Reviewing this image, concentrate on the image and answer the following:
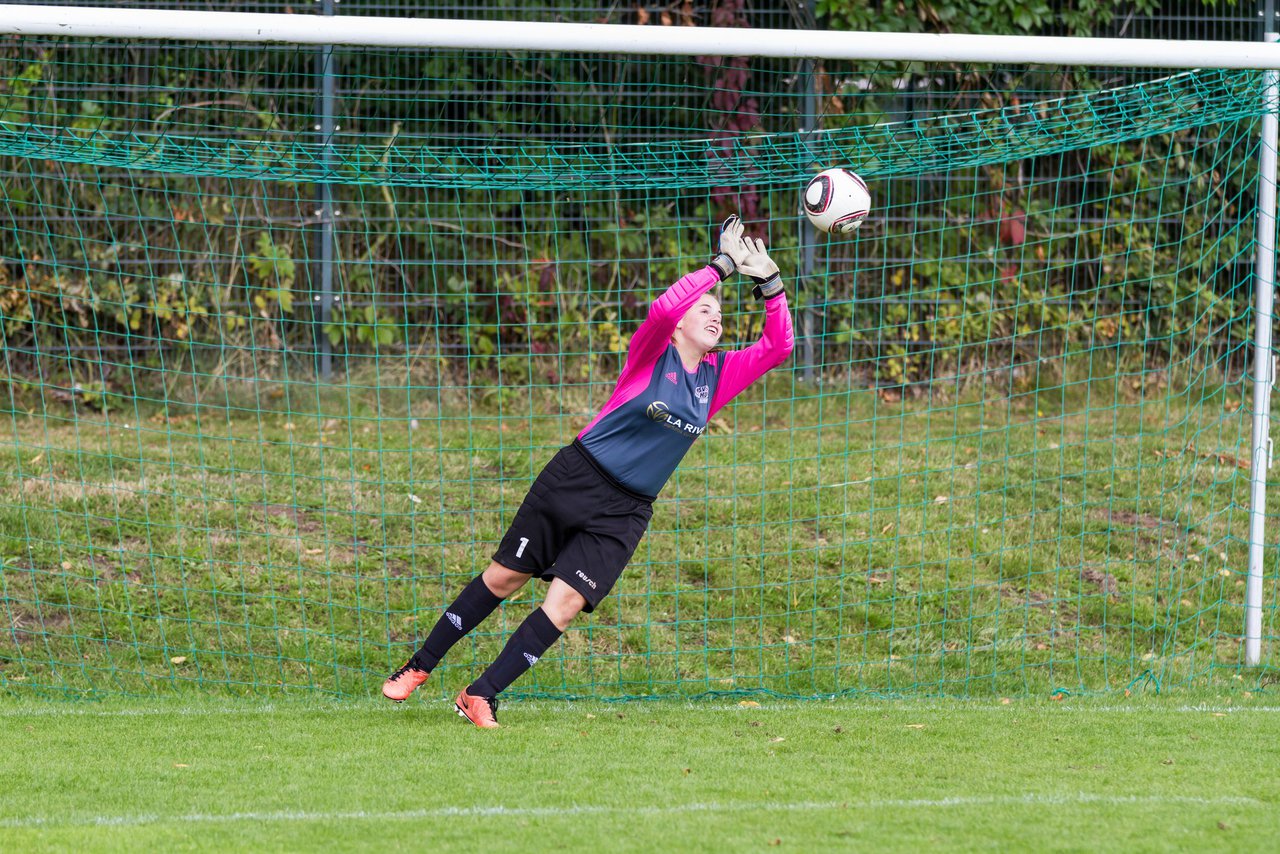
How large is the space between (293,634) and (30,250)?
4066 mm

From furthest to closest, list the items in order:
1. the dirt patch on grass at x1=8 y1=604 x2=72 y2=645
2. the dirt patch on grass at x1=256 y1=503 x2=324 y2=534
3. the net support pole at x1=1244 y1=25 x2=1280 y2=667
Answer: the dirt patch on grass at x1=256 y1=503 x2=324 y2=534 → the dirt patch on grass at x1=8 y1=604 x2=72 y2=645 → the net support pole at x1=1244 y1=25 x2=1280 y2=667

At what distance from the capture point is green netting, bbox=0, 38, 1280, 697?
20.7 feet

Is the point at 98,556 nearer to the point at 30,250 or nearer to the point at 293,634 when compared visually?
the point at 293,634

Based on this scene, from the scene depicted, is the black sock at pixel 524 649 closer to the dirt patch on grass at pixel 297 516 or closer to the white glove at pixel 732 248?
the white glove at pixel 732 248

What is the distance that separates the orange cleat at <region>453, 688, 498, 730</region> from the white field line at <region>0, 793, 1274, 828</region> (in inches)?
36.4

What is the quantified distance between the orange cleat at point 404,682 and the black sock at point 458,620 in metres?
0.03

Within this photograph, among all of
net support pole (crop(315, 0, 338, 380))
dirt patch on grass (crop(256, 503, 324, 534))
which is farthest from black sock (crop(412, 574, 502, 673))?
net support pole (crop(315, 0, 338, 380))

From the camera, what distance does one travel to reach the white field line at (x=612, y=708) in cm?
534

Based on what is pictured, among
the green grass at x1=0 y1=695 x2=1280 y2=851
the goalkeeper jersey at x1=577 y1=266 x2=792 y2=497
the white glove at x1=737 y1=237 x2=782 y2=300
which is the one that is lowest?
the green grass at x1=0 y1=695 x2=1280 y2=851

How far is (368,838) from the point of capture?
3816 millimetres

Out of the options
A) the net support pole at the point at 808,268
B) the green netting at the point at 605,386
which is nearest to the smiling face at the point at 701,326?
the green netting at the point at 605,386

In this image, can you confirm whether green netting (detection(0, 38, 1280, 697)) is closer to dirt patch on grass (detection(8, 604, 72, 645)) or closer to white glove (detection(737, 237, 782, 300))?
dirt patch on grass (detection(8, 604, 72, 645))

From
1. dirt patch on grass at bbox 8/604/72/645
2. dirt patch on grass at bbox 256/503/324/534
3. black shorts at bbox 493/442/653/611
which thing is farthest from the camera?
dirt patch on grass at bbox 256/503/324/534

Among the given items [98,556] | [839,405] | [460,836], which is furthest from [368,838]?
[839,405]
